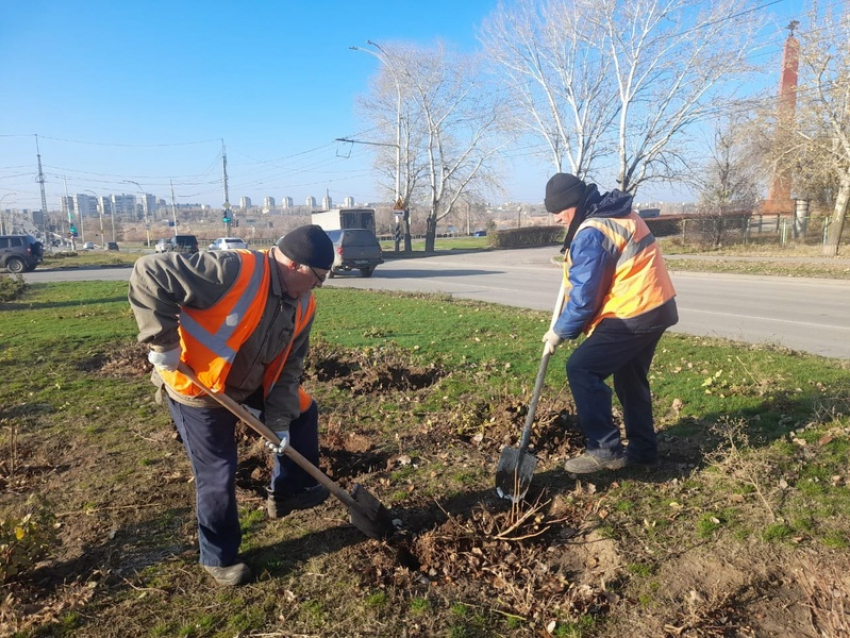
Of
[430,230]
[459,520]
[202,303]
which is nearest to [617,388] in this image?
[459,520]

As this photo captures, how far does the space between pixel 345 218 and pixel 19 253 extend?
1608 cm

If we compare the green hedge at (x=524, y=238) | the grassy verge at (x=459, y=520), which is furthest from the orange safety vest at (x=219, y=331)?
the green hedge at (x=524, y=238)

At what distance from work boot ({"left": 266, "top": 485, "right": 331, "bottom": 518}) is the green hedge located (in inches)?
1520

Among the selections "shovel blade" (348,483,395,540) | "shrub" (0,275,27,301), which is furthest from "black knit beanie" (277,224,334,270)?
"shrub" (0,275,27,301)

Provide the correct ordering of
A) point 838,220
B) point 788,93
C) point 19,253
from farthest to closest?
1. point 19,253
2. point 788,93
3. point 838,220

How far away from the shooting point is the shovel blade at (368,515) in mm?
3193

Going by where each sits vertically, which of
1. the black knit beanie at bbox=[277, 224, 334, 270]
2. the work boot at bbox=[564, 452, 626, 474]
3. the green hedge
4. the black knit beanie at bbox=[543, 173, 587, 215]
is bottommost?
the work boot at bbox=[564, 452, 626, 474]

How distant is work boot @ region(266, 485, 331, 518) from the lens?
3.53m

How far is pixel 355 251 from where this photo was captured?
2106 centimetres

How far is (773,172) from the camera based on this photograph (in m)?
23.8

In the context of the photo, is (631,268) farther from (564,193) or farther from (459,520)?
(459,520)

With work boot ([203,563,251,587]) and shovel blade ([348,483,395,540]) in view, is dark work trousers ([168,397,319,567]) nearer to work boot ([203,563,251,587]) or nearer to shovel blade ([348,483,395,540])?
work boot ([203,563,251,587])

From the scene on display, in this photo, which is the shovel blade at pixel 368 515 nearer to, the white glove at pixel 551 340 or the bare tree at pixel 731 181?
the white glove at pixel 551 340

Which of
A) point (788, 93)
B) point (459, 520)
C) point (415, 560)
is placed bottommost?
point (415, 560)
